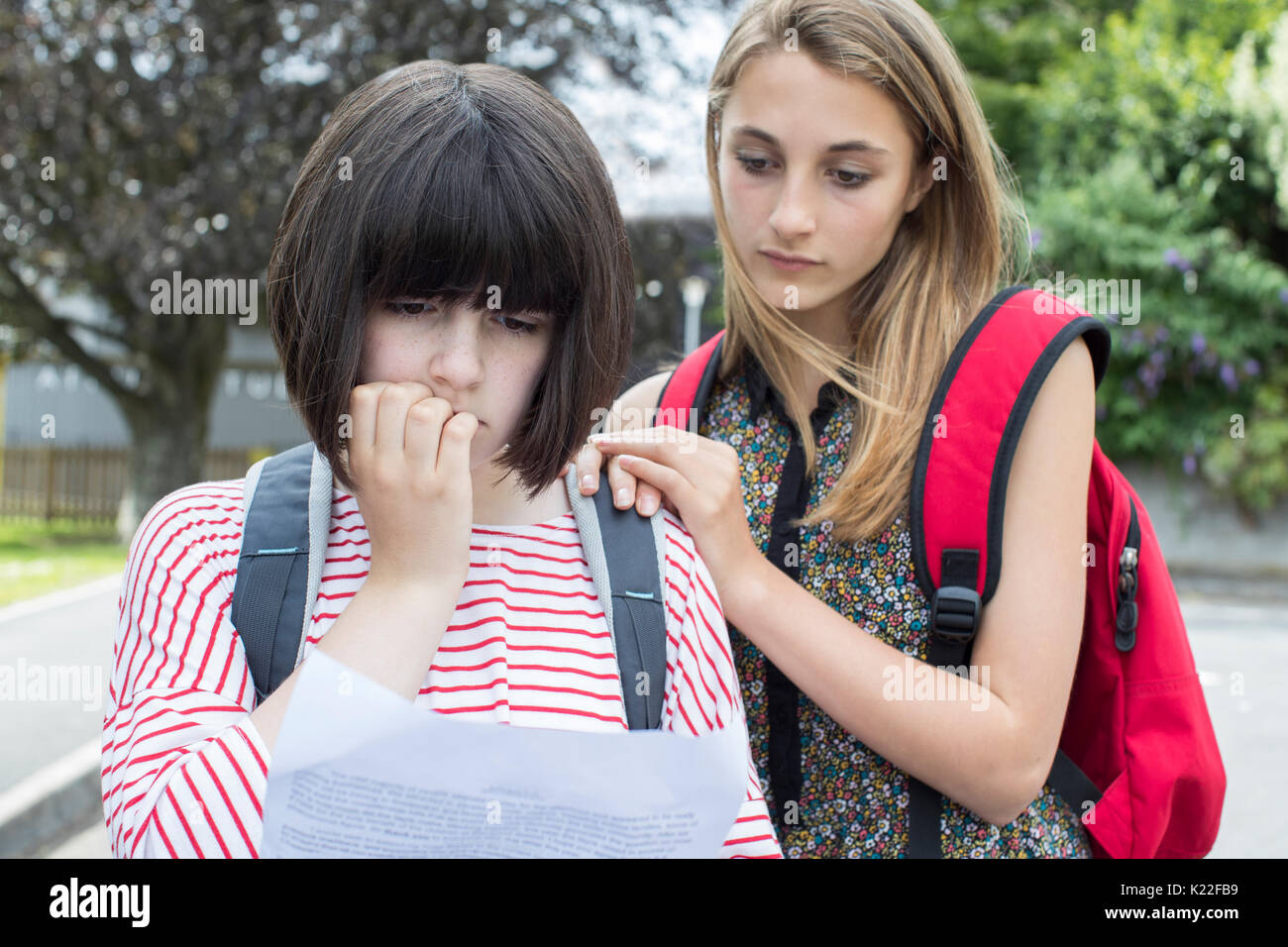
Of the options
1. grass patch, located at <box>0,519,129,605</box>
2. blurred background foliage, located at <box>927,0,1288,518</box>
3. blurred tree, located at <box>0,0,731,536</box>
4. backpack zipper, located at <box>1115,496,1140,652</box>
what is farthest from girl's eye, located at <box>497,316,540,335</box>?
→ blurred background foliage, located at <box>927,0,1288,518</box>

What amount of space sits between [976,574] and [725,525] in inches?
14.6

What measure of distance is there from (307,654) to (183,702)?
0.44 ft

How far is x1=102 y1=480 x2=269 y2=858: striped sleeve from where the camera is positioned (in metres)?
1.03

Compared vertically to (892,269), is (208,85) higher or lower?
higher

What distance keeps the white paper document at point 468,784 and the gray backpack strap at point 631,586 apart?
26 centimetres

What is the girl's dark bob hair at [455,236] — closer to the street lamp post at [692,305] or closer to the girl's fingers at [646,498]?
the girl's fingers at [646,498]

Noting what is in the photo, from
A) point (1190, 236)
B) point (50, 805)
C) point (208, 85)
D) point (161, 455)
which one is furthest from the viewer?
point (161, 455)

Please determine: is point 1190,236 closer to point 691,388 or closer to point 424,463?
point 691,388

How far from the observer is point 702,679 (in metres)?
1.31

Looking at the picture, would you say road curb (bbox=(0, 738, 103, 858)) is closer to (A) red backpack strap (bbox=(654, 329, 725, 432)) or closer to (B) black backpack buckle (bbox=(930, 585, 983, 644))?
(A) red backpack strap (bbox=(654, 329, 725, 432))

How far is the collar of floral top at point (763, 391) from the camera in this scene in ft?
6.10

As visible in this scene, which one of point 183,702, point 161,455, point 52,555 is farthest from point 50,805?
point 161,455
